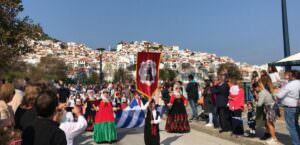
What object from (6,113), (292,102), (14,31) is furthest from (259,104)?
(14,31)

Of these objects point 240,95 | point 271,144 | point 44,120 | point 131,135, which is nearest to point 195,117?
point 131,135

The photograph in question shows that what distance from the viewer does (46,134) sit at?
3.51 metres

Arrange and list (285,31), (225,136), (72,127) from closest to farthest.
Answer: (72,127), (225,136), (285,31)

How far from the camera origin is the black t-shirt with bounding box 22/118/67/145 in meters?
3.51

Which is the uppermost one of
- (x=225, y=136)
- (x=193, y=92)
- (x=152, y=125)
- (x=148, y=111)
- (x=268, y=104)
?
(x=193, y=92)

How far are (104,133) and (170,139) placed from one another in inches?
78.0

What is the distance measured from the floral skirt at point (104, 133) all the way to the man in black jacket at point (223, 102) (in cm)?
326

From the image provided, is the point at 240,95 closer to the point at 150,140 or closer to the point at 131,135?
the point at 150,140

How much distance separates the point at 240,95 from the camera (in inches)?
434

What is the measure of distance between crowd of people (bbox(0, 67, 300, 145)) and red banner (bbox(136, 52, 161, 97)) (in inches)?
8.5

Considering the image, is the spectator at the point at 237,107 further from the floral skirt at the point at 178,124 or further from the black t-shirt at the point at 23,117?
the black t-shirt at the point at 23,117

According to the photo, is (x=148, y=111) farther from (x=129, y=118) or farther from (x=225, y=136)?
(x=129, y=118)

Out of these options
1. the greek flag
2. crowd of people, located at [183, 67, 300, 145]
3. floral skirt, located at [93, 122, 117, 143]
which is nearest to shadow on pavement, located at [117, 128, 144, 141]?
the greek flag

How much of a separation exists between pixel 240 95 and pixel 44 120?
8.21m
